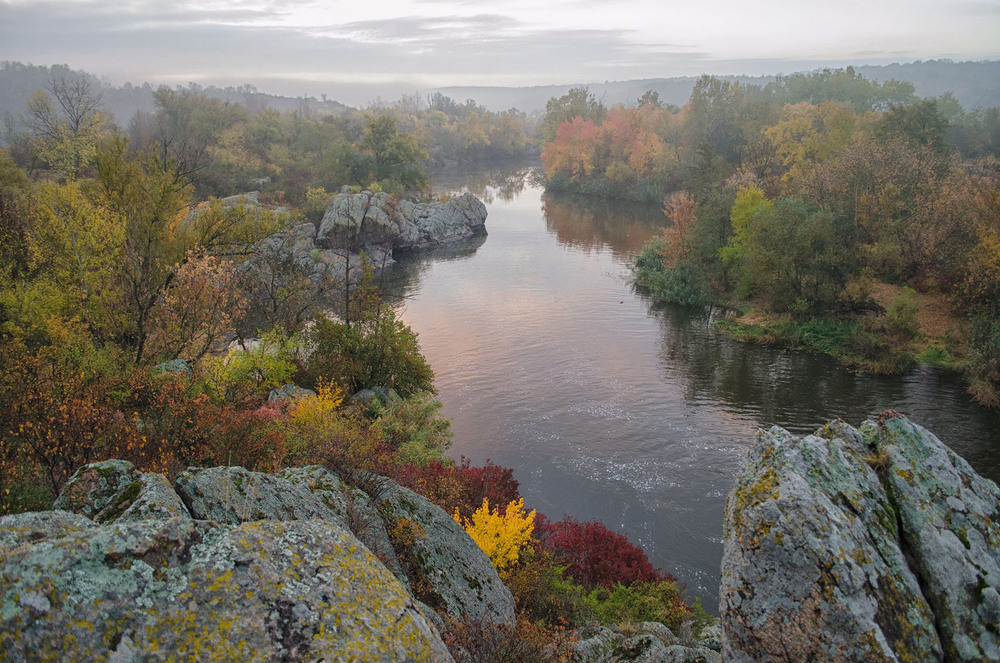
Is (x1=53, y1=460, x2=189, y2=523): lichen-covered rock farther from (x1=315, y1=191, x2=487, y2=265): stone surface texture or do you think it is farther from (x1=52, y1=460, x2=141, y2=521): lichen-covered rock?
(x1=315, y1=191, x2=487, y2=265): stone surface texture

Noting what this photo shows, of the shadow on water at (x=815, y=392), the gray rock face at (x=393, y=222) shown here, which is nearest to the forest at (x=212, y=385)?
the shadow on water at (x=815, y=392)

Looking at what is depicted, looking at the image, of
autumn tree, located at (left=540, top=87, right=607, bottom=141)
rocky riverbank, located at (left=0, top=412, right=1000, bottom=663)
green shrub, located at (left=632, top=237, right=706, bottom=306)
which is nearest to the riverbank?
green shrub, located at (left=632, top=237, right=706, bottom=306)

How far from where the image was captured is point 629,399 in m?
27.2

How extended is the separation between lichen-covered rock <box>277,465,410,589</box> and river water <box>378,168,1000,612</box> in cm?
1001

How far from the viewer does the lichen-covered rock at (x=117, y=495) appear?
639cm

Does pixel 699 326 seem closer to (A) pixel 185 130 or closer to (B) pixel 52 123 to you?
(B) pixel 52 123

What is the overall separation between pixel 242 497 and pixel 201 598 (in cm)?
430

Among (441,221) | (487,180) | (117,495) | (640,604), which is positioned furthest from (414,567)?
(487,180)

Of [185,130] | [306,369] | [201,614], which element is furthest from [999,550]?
[185,130]

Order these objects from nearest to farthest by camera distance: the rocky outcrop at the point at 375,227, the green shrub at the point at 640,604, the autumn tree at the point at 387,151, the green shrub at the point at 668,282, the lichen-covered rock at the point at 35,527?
the lichen-covered rock at the point at 35,527 → the green shrub at the point at 640,604 → the green shrub at the point at 668,282 → the rocky outcrop at the point at 375,227 → the autumn tree at the point at 387,151

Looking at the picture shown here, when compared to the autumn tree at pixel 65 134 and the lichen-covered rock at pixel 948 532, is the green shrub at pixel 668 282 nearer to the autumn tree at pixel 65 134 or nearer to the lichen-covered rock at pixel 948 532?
the lichen-covered rock at pixel 948 532

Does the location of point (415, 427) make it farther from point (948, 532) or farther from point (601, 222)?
point (601, 222)

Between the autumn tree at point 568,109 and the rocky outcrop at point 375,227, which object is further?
the autumn tree at point 568,109

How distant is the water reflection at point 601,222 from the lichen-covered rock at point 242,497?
166 feet
